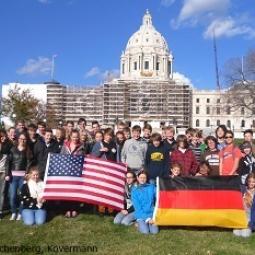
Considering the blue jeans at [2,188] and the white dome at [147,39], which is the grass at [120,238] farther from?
the white dome at [147,39]

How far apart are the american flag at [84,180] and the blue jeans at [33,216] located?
332 mm

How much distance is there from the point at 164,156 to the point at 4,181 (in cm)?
339

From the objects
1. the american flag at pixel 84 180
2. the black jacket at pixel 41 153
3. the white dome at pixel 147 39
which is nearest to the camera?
the american flag at pixel 84 180

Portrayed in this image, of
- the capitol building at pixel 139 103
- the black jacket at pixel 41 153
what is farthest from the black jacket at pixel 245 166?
the capitol building at pixel 139 103

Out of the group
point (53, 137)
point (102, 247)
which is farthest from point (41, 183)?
point (102, 247)

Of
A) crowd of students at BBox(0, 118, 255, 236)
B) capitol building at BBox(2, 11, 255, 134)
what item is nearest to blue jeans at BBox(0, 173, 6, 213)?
crowd of students at BBox(0, 118, 255, 236)

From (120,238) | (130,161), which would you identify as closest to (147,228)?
(120,238)

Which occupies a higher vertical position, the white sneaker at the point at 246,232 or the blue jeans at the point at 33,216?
the blue jeans at the point at 33,216

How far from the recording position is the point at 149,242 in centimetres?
912

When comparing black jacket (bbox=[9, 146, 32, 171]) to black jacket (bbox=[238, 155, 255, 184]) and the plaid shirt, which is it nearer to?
the plaid shirt

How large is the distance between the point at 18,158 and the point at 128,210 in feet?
8.28

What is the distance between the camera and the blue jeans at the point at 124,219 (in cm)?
1017

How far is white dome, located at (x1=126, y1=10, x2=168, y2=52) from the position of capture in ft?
473

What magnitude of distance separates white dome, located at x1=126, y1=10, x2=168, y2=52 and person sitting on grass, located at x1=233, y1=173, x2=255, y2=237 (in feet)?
442
